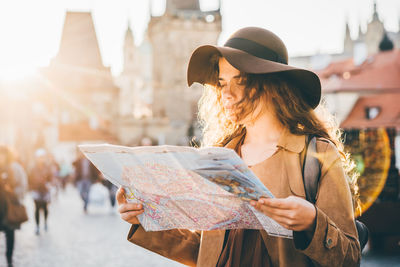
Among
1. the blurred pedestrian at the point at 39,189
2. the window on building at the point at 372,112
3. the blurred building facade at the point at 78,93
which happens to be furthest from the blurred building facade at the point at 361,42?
the blurred pedestrian at the point at 39,189

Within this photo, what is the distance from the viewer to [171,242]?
6.69ft

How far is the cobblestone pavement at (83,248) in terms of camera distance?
6.51 m

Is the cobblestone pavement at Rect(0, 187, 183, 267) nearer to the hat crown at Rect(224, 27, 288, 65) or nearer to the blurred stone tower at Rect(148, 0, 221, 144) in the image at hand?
the hat crown at Rect(224, 27, 288, 65)

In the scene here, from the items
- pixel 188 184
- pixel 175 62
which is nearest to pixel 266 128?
pixel 188 184

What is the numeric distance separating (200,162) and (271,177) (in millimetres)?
413

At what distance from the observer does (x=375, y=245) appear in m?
7.41

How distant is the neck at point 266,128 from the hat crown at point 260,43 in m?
0.25

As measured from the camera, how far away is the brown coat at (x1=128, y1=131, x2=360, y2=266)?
61.4 inches

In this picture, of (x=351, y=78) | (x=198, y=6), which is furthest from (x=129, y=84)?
(x=351, y=78)

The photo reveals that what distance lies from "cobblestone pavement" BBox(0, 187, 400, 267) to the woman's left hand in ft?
17.1

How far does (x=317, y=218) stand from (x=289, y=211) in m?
0.12

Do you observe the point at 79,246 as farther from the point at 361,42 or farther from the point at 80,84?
the point at 361,42

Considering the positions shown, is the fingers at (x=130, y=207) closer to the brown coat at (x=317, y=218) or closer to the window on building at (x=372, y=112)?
the brown coat at (x=317, y=218)

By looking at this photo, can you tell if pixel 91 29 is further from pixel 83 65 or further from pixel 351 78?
pixel 351 78
